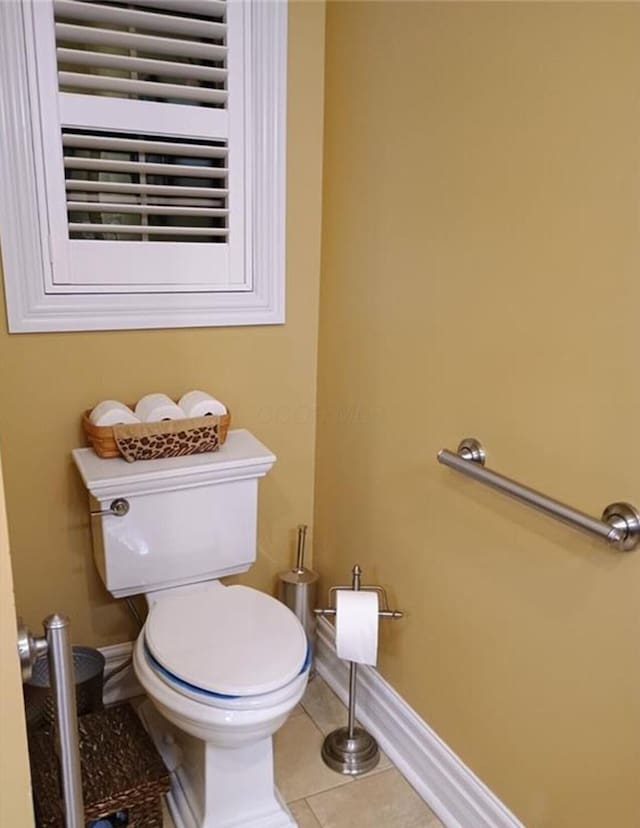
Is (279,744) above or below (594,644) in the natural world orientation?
below

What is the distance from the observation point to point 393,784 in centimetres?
185

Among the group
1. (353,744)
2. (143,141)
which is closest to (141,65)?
(143,141)

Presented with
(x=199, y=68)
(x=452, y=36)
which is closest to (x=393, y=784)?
(x=452, y=36)

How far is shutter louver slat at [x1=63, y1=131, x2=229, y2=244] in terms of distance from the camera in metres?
1.82

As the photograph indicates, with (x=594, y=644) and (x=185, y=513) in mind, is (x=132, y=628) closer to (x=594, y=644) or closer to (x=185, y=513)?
(x=185, y=513)

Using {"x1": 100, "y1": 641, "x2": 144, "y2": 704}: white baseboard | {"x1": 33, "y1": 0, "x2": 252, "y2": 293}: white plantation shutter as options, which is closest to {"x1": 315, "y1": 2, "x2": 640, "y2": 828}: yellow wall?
{"x1": 33, "y1": 0, "x2": 252, "y2": 293}: white plantation shutter

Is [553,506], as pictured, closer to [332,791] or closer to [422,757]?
[422,757]

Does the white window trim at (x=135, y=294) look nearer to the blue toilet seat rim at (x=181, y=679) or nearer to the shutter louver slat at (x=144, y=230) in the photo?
the shutter louver slat at (x=144, y=230)

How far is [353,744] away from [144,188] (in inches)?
61.2

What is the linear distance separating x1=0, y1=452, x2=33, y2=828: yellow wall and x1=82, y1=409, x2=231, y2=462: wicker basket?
1.13m

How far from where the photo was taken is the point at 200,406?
192cm

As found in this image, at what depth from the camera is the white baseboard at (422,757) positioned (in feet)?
5.31

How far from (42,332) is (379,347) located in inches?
33.6

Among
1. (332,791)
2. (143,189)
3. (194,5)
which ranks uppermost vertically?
(194,5)
